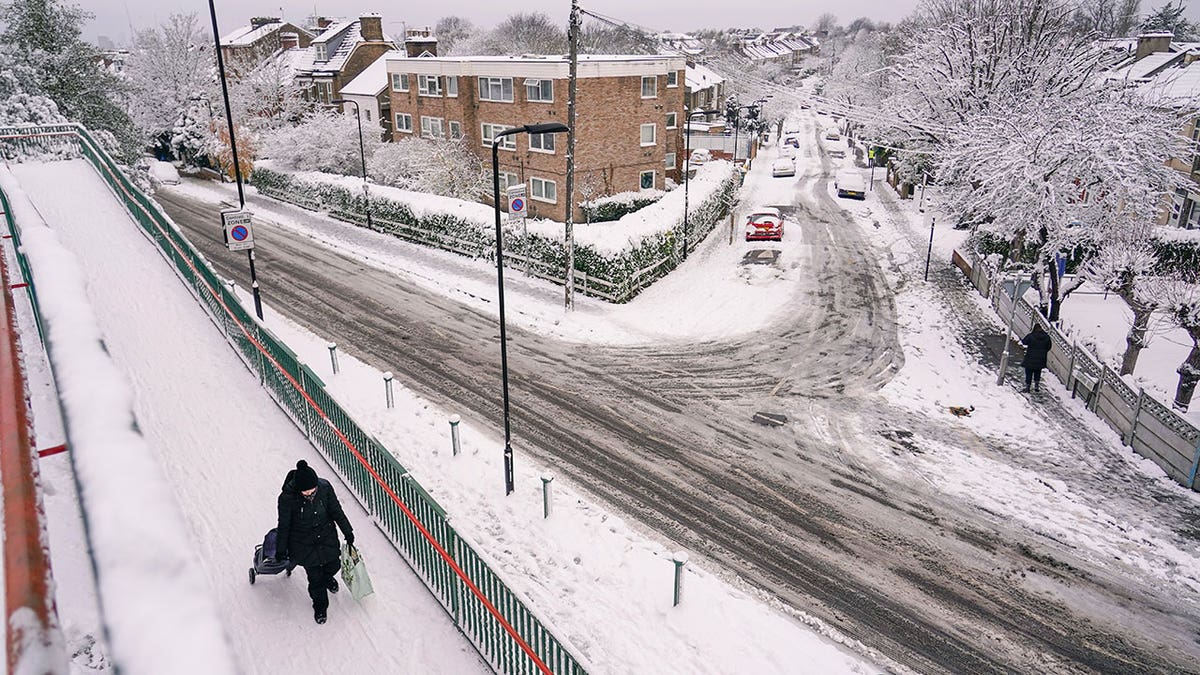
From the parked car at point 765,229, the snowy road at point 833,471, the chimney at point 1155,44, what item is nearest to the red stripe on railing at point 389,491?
the snowy road at point 833,471

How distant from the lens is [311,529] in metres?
6.77

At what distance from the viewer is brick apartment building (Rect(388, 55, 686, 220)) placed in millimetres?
31859

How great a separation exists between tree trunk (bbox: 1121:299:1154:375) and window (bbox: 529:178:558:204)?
919 inches

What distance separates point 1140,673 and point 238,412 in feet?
44.5

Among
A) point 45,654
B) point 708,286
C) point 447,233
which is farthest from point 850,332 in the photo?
point 45,654

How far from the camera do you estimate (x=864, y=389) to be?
17.2 m

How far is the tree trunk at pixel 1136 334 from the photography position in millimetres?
15531

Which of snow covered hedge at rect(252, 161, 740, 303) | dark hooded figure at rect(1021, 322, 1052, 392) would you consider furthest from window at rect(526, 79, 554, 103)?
dark hooded figure at rect(1021, 322, 1052, 392)

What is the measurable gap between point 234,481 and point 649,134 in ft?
95.3

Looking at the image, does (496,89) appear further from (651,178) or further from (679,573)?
(679,573)

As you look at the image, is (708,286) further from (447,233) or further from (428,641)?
(428,641)

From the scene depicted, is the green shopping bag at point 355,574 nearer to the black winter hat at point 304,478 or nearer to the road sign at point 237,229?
the black winter hat at point 304,478

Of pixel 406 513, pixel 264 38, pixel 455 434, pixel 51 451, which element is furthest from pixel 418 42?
pixel 51 451

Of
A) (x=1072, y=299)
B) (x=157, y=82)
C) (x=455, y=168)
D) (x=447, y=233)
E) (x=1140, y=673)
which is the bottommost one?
(x=1140, y=673)
